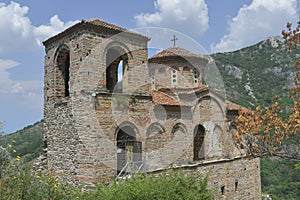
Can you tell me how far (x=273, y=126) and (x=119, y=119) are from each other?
5.72m

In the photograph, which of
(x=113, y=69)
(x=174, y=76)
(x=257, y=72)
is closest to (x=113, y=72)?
(x=113, y=69)

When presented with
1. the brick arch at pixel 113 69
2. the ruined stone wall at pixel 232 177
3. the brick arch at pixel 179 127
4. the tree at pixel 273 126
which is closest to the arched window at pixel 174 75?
the brick arch at pixel 179 127

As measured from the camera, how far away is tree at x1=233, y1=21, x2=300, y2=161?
5.58 metres

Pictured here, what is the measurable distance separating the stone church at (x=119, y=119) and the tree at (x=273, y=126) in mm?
1842

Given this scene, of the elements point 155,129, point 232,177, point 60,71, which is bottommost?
point 232,177

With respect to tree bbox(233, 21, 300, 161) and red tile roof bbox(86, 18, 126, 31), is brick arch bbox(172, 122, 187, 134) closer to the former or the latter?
red tile roof bbox(86, 18, 126, 31)

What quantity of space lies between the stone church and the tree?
1842mm

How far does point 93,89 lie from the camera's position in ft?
31.9

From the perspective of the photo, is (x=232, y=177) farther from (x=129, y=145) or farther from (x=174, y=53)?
(x=174, y=53)

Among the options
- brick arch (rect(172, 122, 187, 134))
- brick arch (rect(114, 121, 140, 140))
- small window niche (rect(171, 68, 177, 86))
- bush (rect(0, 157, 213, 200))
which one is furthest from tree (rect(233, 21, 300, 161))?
small window niche (rect(171, 68, 177, 86))

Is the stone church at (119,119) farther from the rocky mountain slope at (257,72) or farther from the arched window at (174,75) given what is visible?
the rocky mountain slope at (257,72)

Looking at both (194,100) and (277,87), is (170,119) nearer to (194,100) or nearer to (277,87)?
(194,100)

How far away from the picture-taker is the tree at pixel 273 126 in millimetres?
5578

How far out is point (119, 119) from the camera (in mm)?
10234
